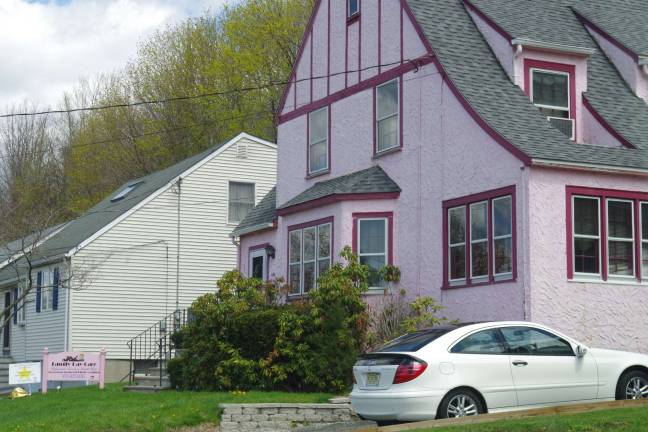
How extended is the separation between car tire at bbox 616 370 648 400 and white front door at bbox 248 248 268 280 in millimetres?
13498

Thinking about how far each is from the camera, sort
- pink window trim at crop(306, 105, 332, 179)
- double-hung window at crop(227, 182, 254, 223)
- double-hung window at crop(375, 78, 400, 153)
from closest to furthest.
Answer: double-hung window at crop(375, 78, 400, 153)
pink window trim at crop(306, 105, 332, 179)
double-hung window at crop(227, 182, 254, 223)

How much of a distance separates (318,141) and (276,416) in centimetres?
1025

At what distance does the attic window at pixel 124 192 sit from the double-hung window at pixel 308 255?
15447 mm

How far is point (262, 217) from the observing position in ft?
94.3

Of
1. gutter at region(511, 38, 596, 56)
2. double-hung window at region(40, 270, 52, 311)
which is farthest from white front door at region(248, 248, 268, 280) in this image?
double-hung window at region(40, 270, 52, 311)

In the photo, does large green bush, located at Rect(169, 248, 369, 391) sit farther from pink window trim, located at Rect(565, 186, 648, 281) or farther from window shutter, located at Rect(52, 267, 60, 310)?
window shutter, located at Rect(52, 267, 60, 310)

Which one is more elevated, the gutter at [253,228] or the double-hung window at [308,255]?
the gutter at [253,228]

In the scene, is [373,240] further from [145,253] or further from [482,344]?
[145,253]

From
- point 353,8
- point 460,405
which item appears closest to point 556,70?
point 353,8

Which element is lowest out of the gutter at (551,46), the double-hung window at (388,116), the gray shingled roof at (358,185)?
the gray shingled roof at (358,185)

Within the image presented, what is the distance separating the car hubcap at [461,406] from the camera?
1429cm

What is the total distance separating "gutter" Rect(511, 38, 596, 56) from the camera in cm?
2142

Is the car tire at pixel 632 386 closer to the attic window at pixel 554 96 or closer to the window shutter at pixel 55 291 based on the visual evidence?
the attic window at pixel 554 96

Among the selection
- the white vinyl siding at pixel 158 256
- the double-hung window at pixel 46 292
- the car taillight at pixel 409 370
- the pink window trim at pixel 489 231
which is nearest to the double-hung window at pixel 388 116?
the pink window trim at pixel 489 231
